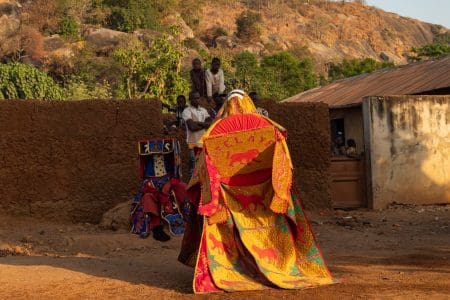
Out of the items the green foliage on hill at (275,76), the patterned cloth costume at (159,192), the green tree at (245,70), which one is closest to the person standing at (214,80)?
the patterned cloth costume at (159,192)

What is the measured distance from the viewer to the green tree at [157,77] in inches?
1080

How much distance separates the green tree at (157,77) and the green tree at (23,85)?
2999mm

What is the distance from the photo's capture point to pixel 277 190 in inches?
238

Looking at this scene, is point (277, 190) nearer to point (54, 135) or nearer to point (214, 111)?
point (214, 111)

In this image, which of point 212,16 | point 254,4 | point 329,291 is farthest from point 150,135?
point 254,4

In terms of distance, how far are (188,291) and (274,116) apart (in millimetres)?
6115

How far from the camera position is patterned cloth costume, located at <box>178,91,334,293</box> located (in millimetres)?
6000

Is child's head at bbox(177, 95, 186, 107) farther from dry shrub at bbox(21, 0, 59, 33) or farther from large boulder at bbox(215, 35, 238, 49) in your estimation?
large boulder at bbox(215, 35, 238, 49)

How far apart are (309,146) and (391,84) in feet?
22.2

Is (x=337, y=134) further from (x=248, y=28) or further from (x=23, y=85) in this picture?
(x=248, y=28)

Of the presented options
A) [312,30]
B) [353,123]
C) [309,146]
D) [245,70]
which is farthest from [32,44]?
[312,30]

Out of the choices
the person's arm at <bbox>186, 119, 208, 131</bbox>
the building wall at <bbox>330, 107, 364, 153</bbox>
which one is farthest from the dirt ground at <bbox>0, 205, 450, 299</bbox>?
the building wall at <bbox>330, 107, 364, 153</bbox>

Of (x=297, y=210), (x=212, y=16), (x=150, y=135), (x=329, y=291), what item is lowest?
(x=329, y=291)

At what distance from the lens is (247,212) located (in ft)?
20.6
